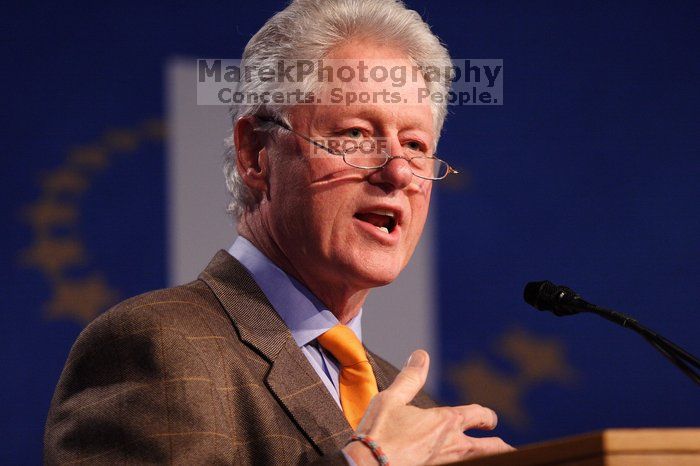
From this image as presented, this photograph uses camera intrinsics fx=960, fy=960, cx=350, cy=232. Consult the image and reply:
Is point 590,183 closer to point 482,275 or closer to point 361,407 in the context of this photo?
point 482,275

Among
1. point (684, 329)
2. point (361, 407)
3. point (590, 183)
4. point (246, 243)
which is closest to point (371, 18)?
point (246, 243)

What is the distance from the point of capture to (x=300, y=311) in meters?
1.77

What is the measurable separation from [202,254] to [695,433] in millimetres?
1576

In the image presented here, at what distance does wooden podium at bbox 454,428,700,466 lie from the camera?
0.93m

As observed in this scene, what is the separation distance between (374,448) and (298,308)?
17.8 inches

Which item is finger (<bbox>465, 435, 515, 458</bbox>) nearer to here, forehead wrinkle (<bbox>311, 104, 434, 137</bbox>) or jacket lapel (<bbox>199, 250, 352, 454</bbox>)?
jacket lapel (<bbox>199, 250, 352, 454</bbox>)

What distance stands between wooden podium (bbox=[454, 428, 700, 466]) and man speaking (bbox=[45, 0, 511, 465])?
44cm

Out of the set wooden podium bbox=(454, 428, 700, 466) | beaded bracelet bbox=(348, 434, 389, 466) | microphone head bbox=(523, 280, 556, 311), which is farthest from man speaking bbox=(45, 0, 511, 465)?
wooden podium bbox=(454, 428, 700, 466)

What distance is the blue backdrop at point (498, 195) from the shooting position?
227 centimetres

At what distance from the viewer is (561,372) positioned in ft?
8.57

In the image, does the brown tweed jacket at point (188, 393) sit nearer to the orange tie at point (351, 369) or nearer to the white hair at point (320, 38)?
the orange tie at point (351, 369)

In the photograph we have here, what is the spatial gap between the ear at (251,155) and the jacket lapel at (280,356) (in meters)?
0.17

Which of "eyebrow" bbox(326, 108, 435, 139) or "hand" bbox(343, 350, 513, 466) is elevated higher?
"eyebrow" bbox(326, 108, 435, 139)

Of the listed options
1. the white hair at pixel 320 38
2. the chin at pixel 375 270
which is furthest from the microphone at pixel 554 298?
the white hair at pixel 320 38
